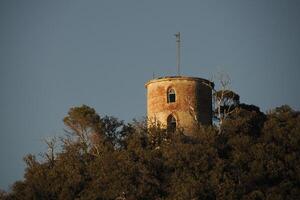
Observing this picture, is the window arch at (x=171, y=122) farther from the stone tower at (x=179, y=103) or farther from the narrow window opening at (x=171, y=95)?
the narrow window opening at (x=171, y=95)

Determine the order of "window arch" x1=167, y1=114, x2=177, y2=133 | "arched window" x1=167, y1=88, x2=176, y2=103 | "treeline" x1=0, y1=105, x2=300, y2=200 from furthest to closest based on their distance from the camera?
"arched window" x1=167, y1=88, x2=176, y2=103 → "window arch" x1=167, y1=114, x2=177, y2=133 → "treeline" x1=0, y1=105, x2=300, y2=200

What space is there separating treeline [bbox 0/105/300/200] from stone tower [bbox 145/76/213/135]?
4.80 ft

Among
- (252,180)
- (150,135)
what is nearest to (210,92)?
(150,135)

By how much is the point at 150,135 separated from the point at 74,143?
629 centimetres

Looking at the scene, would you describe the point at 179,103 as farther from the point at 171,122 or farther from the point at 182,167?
the point at 182,167

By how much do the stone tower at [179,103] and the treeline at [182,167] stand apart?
1.46m

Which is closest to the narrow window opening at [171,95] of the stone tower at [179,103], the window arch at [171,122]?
the stone tower at [179,103]

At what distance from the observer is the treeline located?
3812cm

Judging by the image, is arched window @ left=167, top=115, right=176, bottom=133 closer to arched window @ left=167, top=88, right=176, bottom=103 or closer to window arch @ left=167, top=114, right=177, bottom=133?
window arch @ left=167, top=114, right=177, bottom=133

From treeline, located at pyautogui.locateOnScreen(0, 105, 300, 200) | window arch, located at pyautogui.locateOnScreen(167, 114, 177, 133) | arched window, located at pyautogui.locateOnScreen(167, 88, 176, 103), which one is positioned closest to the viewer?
treeline, located at pyautogui.locateOnScreen(0, 105, 300, 200)

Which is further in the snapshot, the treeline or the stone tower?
the stone tower

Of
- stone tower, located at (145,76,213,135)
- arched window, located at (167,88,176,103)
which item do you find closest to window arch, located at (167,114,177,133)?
stone tower, located at (145,76,213,135)

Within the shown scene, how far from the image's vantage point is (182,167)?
130 feet

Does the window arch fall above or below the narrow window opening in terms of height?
below
